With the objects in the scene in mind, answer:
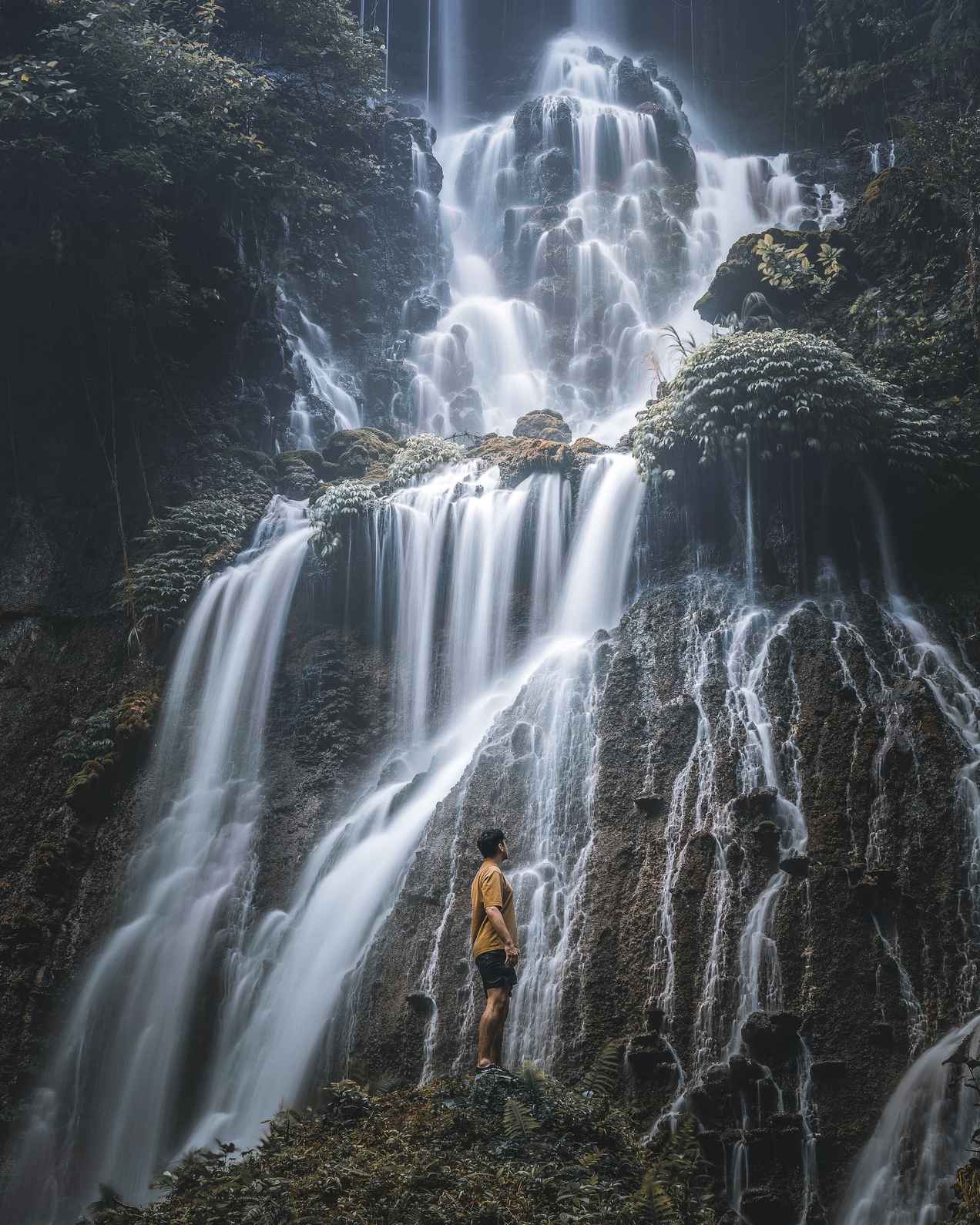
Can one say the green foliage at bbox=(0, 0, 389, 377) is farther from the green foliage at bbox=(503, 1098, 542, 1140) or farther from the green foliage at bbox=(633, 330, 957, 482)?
the green foliage at bbox=(503, 1098, 542, 1140)

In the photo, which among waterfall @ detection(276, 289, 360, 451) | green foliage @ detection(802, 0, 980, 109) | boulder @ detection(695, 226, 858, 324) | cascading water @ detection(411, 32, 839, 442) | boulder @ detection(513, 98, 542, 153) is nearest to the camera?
boulder @ detection(695, 226, 858, 324)

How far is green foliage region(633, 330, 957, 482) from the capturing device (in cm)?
1062

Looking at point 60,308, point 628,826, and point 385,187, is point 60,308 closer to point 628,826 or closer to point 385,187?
point 385,187

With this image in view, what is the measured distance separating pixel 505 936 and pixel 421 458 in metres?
10.7

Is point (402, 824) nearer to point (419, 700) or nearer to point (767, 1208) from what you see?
point (419, 700)

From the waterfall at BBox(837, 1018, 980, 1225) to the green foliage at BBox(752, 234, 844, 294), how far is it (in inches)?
470

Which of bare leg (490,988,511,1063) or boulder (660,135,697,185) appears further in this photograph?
boulder (660,135,697,185)

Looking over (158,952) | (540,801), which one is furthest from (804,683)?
(158,952)

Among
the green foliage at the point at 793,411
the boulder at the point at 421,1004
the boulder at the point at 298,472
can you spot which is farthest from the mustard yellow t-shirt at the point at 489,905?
the boulder at the point at 298,472

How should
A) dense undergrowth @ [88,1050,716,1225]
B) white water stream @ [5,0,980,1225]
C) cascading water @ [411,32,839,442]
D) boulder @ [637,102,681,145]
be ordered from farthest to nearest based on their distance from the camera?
boulder @ [637,102,681,145] < cascading water @ [411,32,839,442] < white water stream @ [5,0,980,1225] < dense undergrowth @ [88,1050,716,1225]

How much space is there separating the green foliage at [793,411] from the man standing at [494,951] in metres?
6.84

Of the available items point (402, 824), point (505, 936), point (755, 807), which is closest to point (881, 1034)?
→ point (755, 807)

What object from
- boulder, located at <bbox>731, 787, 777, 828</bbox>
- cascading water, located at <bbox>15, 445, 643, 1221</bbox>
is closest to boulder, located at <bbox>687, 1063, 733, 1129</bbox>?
cascading water, located at <bbox>15, 445, 643, 1221</bbox>

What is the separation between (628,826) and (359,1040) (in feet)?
10.0
